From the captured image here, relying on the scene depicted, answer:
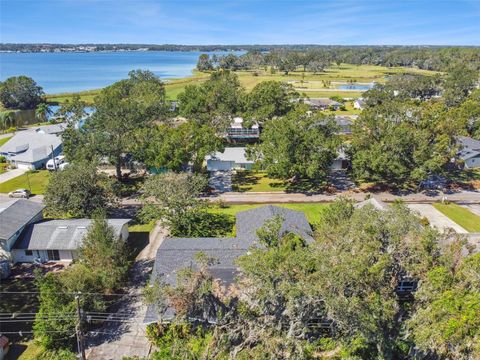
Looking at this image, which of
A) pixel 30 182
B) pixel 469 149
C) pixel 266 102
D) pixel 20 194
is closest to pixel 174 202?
pixel 20 194

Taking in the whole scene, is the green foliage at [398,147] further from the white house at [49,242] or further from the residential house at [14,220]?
the residential house at [14,220]

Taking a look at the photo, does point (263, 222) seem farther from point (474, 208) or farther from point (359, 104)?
point (359, 104)

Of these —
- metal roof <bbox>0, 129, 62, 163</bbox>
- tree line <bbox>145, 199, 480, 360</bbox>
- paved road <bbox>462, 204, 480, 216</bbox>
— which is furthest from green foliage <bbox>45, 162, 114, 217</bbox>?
paved road <bbox>462, 204, 480, 216</bbox>

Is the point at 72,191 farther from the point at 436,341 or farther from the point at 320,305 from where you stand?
the point at 436,341

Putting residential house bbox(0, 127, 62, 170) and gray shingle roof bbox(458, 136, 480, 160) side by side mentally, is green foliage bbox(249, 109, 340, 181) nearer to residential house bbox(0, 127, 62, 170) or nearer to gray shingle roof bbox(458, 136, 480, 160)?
gray shingle roof bbox(458, 136, 480, 160)

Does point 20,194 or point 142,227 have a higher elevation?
point 20,194

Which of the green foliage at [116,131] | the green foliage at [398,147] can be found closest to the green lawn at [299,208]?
the green foliage at [398,147]
